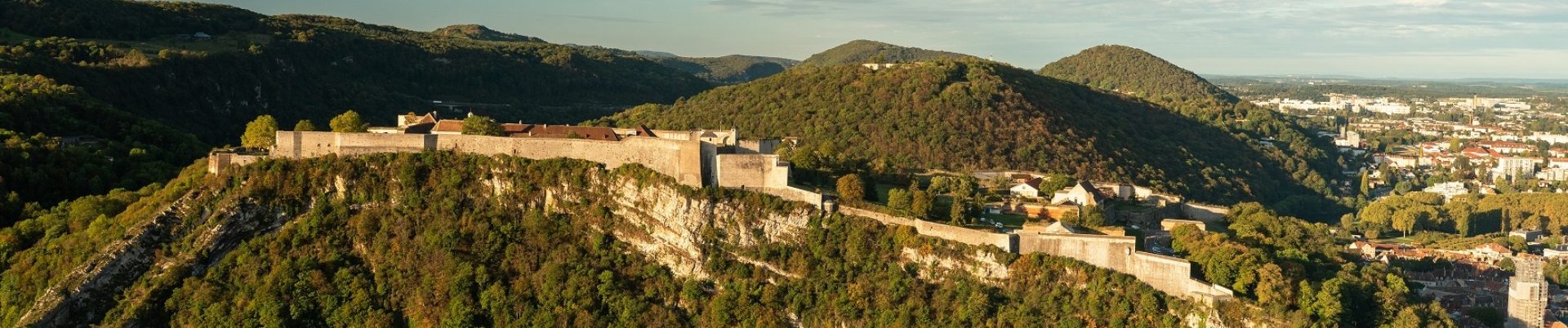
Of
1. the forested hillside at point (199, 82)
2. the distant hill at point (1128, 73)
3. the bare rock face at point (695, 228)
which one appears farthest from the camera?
the distant hill at point (1128, 73)

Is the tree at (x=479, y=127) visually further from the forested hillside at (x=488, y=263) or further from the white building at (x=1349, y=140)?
the white building at (x=1349, y=140)

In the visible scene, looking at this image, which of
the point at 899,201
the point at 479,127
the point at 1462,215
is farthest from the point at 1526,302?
the point at 479,127

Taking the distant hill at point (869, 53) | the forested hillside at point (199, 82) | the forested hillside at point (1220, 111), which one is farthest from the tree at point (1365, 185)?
the distant hill at point (869, 53)

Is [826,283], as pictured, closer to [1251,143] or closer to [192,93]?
[192,93]

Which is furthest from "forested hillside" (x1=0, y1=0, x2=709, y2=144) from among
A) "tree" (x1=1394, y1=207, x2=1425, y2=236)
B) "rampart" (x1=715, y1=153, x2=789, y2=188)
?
"tree" (x1=1394, y1=207, x2=1425, y2=236)

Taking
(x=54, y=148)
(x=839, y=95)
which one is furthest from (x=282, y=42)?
(x=54, y=148)
